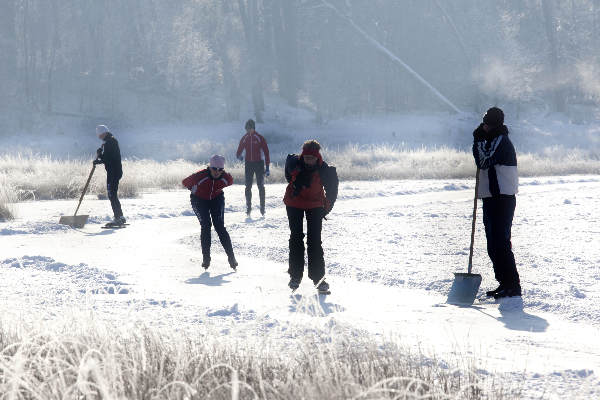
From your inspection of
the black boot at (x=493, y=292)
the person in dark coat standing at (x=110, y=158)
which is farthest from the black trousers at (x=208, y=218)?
the person in dark coat standing at (x=110, y=158)

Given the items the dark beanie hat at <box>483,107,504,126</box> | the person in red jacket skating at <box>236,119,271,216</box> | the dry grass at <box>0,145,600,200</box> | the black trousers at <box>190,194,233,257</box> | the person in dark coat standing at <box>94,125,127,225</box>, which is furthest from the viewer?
the dry grass at <box>0,145,600,200</box>

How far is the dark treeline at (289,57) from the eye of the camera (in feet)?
172

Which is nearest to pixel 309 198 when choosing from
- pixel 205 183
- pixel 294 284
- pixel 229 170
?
pixel 294 284

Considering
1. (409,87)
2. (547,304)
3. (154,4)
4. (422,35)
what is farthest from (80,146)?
(547,304)

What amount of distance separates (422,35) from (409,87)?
247 inches

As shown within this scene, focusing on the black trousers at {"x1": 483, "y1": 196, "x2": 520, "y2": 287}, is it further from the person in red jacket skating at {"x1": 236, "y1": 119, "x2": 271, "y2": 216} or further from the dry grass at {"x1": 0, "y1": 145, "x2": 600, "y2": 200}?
the dry grass at {"x1": 0, "y1": 145, "x2": 600, "y2": 200}

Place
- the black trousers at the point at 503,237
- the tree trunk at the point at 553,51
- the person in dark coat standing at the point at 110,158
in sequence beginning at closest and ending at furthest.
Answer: the black trousers at the point at 503,237 → the person in dark coat standing at the point at 110,158 → the tree trunk at the point at 553,51

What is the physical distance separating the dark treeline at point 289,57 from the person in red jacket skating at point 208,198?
4089 cm

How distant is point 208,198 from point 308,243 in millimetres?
1976

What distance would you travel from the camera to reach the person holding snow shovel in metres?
7.66

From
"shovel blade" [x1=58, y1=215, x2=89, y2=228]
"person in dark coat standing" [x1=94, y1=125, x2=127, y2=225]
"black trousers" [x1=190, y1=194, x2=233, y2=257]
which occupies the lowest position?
"shovel blade" [x1=58, y1=215, x2=89, y2=228]

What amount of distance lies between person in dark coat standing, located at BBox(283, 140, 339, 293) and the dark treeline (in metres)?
42.6

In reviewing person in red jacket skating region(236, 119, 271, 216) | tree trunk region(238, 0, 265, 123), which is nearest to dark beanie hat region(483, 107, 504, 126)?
person in red jacket skating region(236, 119, 271, 216)

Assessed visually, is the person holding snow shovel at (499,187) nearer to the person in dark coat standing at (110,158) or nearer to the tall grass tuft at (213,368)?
the tall grass tuft at (213,368)
